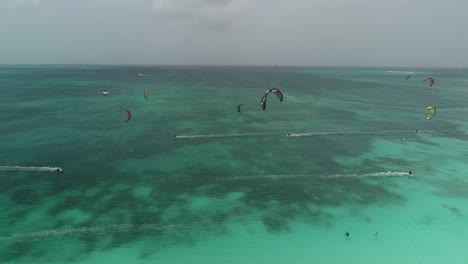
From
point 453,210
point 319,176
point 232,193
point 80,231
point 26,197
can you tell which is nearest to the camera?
point 80,231

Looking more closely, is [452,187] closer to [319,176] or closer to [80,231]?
[319,176]

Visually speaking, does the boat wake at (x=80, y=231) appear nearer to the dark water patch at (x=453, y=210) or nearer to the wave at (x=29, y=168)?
the wave at (x=29, y=168)

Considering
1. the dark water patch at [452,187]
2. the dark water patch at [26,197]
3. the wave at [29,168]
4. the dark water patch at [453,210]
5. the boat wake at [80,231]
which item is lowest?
the boat wake at [80,231]

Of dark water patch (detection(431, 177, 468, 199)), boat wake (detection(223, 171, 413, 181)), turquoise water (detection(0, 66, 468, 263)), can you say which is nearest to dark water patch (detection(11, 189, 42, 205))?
turquoise water (detection(0, 66, 468, 263))

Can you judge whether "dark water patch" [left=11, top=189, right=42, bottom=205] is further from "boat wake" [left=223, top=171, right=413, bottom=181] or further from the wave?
"boat wake" [left=223, top=171, right=413, bottom=181]


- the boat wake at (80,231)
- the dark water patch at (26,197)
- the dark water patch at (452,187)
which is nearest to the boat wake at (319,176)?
the dark water patch at (452,187)

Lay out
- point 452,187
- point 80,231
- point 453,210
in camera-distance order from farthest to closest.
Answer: point 452,187 → point 453,210 → point 80,231

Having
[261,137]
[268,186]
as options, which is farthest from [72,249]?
[261,137]

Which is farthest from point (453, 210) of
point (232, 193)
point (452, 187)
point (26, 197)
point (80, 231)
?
point (26, 197)

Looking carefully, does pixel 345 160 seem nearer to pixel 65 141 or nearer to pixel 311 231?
pixel 311 231
